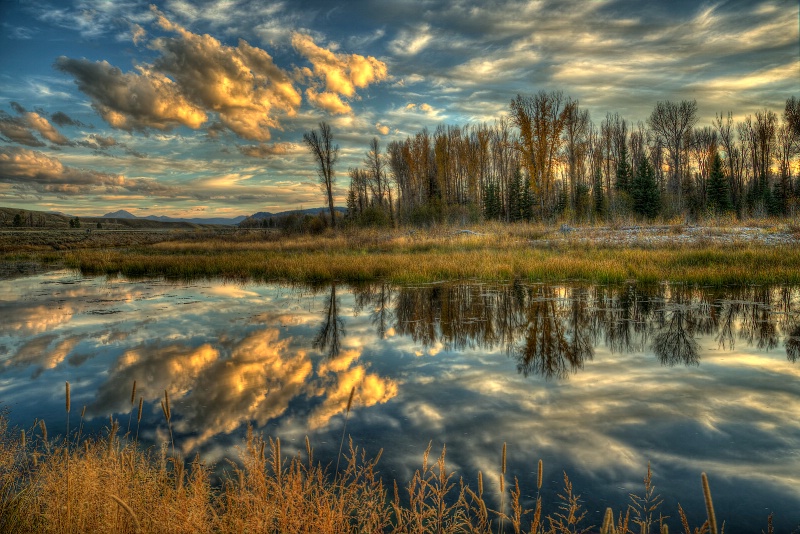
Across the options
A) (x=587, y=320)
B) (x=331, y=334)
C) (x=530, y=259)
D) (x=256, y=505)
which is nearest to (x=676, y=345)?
(x=587, y=320)

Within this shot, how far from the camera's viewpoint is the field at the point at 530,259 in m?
15.0

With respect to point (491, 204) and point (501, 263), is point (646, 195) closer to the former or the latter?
point (491, 204)

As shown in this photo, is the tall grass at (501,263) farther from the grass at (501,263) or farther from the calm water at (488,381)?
the calm water at (488,381)

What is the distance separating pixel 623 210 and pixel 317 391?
3722 centimetres

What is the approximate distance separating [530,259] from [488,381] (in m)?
12.9

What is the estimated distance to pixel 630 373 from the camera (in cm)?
653

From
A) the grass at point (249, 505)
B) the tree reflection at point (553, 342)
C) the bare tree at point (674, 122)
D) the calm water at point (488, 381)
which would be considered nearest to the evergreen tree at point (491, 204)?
the bare tree at point (674, 122)

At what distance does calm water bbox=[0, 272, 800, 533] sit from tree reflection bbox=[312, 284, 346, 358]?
0.05 metres

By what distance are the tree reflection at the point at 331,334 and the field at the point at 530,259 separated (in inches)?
212

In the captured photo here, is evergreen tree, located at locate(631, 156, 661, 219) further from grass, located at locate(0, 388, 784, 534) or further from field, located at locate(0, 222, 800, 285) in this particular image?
grass, located at locate(0, 388, 784, 534)

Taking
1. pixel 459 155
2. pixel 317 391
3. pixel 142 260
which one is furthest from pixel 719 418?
pixel 459 155

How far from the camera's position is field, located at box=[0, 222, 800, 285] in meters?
15.0

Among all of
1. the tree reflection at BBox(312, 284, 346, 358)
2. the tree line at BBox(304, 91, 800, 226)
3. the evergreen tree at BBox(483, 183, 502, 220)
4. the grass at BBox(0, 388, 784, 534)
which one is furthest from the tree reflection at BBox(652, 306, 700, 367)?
the evergreen tree at BBox(483, 183, 502, 220)

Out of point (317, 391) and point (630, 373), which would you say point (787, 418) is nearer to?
point (630, 373)
